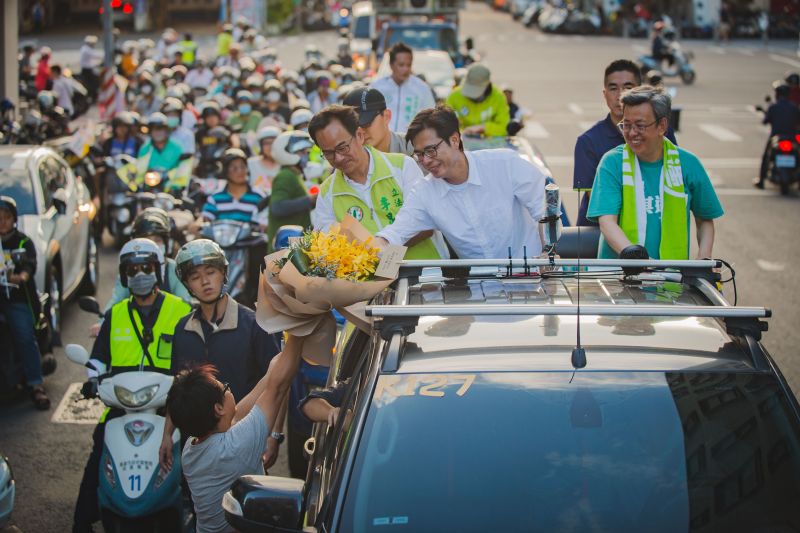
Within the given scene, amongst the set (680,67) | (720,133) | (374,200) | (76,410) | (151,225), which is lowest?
(76,410)

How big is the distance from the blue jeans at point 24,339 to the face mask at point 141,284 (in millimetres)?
2803

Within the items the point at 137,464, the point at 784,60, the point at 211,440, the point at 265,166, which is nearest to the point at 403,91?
the point at 265,166

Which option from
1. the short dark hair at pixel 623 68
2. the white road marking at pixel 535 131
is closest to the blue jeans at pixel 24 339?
the short dark hair at pixel 623 68

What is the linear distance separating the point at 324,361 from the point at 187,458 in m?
0.80

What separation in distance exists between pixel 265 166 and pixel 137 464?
6468 millimetres

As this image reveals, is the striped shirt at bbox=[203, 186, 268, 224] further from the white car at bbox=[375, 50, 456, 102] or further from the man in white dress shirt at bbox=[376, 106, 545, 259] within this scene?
the white car at bbox=[375, 50, 456, 102]

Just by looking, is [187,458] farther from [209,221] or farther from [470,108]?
[470,108]

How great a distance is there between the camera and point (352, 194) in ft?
A: 21.8

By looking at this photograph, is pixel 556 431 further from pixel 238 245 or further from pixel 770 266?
pixel 770 266

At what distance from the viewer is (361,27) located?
39.2 m

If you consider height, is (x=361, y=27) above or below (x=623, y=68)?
below

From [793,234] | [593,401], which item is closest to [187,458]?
[593,401]

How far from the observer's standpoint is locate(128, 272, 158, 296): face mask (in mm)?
6984

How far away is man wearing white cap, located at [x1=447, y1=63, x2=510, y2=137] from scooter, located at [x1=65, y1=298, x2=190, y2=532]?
23.8 feet
